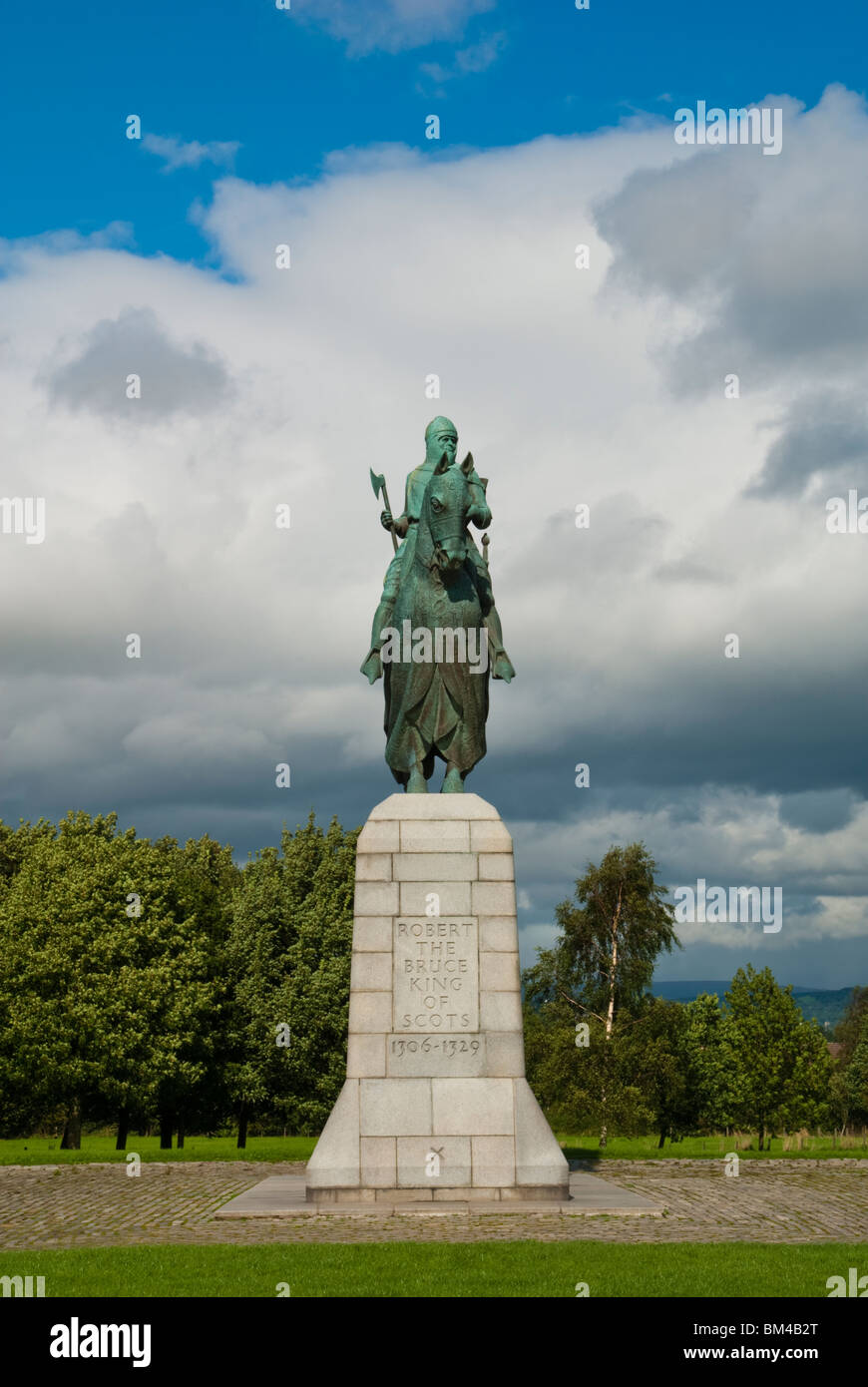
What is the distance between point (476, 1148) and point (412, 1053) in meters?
1.45

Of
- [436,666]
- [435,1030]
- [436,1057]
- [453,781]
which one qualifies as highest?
[436,666]

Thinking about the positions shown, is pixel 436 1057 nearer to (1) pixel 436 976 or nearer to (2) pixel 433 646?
(1) pixel 436 976

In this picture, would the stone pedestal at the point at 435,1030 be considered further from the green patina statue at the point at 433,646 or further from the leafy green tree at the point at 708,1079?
the leafy green tree at the point at 708,1079

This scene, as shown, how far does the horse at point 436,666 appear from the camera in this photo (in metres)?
19.7

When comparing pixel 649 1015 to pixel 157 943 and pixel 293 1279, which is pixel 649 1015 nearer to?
pixel 157 943

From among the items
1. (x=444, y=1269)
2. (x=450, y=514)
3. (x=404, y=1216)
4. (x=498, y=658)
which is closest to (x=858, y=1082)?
(x=498, y=658)

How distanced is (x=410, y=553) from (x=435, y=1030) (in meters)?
6.75

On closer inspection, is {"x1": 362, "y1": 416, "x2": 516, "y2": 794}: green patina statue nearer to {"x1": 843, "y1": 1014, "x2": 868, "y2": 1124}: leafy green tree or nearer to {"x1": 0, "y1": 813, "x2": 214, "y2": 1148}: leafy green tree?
{"x1": 0, "y1": 813, "x2": 214, "y2": 1148}: leafy green tree

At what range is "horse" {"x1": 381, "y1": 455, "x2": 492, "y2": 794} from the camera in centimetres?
1972

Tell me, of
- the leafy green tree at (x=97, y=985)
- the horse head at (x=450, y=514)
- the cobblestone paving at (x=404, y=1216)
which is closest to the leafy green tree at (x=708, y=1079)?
the leafy green tree at (x=97, y=985)

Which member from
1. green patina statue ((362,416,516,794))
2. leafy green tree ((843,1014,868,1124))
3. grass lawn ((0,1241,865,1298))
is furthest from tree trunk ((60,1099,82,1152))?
leafy green tree ((843,1014,868,1124))

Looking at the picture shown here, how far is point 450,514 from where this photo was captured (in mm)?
18672

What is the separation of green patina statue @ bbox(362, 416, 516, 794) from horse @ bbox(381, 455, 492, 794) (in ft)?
0.05

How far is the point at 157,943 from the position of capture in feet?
131
